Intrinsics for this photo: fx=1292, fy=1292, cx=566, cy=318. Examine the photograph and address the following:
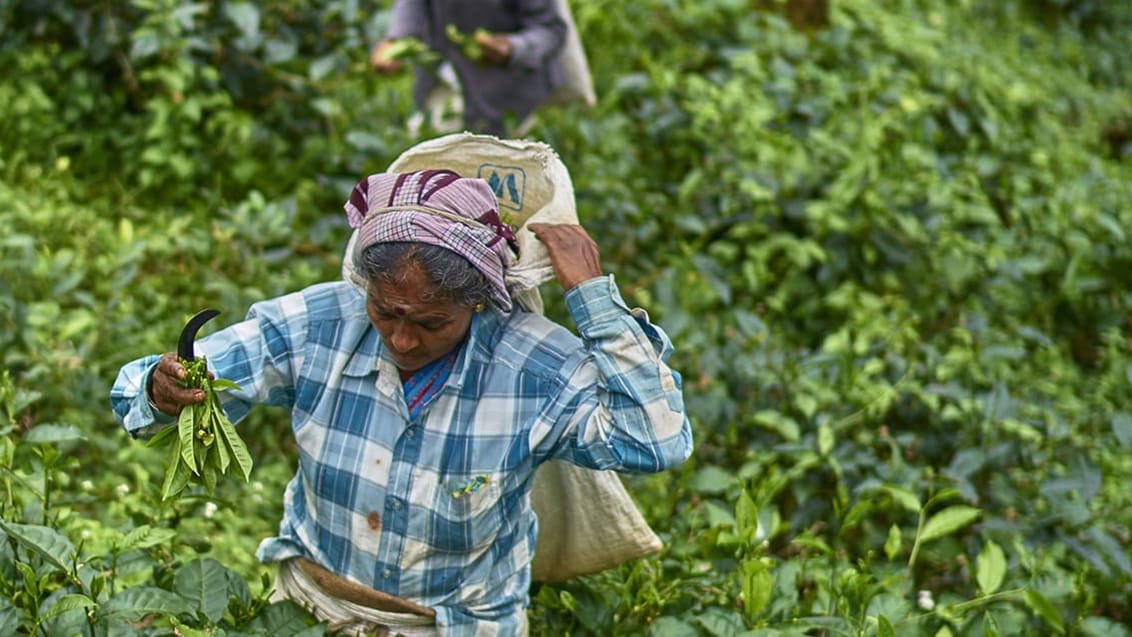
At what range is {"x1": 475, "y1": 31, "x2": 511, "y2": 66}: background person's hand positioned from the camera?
13.8 feet

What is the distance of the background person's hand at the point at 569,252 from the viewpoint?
2094 mm

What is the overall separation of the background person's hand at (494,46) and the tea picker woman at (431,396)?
2.10 m

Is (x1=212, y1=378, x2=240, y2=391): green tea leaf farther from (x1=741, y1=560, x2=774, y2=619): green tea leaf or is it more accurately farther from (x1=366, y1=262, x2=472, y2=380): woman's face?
(x1=741, y1=560, x2=774, y2=619): green tea leaf

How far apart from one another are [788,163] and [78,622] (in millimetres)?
3356

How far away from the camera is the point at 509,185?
233 cm

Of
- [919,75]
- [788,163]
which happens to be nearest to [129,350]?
[788,163]

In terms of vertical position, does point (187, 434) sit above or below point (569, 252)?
below

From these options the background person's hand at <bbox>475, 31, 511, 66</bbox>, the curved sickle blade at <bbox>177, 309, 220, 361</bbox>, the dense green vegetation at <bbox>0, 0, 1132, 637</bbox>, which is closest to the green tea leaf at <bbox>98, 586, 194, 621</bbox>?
the dense green vegetation at <bbox>0, 0, 1132, 637</bbox>

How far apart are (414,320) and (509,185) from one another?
0.39 m

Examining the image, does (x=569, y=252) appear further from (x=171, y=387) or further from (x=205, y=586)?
(x=205, y=586)

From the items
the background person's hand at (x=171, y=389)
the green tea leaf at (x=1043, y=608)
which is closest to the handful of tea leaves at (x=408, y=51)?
the background person's hand at (x=171, y=389)

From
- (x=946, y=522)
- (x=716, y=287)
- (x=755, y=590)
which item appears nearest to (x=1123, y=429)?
(x=946, y=522)

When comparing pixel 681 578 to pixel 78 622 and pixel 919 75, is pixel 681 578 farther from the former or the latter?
pixel 919 75

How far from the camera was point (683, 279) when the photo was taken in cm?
423
